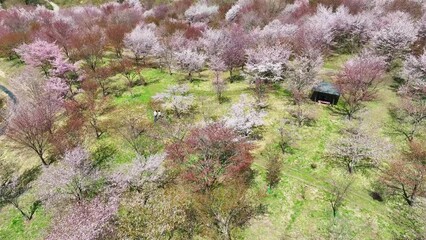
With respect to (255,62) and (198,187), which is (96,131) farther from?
(255,62)

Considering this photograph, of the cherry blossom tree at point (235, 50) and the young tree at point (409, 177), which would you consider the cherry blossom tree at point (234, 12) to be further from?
the young tree at point (409, 177)

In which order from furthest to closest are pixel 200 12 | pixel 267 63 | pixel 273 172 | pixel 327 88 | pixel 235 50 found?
1. pixel 200 12
2. pixel 235 50
3. pixel 267 63
4. pixel 327 88
5. pixel 273 172

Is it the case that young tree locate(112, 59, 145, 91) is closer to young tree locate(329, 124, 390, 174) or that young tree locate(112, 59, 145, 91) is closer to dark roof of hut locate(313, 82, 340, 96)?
dark roof of hut locate(313, 82, 340, 96)

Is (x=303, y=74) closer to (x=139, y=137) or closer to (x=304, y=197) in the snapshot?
(x=304, y=197)

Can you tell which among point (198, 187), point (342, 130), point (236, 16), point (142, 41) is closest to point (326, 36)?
point (342, 130)

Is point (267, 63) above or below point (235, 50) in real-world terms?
below

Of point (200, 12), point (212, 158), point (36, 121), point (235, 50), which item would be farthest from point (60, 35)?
point (212, 158)
